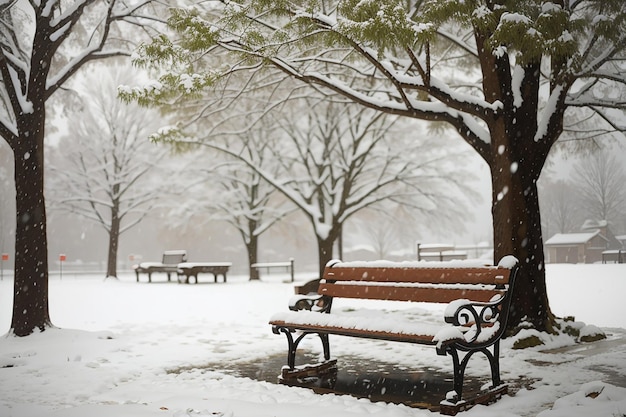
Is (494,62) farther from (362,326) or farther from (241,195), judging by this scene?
(241,195)

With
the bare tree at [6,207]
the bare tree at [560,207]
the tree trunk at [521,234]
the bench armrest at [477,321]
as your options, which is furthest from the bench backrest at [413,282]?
the bare tree at [560,207]

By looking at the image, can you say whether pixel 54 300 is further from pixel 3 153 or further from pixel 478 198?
pixel 478 198

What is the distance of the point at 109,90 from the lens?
86.2 ft

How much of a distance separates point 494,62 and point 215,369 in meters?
5.53

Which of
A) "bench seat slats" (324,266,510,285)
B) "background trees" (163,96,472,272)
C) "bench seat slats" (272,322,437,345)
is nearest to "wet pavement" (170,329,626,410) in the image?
"bench seat slats" (272,322,437,345)

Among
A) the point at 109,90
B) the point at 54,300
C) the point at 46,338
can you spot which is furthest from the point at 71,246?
the point at 46,338

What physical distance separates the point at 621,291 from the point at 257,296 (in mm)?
9013

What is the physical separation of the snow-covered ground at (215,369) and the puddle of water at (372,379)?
0.18 m

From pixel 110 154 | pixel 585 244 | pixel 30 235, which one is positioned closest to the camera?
pixel 30 235

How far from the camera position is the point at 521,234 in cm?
778

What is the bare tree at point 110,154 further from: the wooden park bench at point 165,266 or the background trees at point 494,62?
the background trees at point 494,62

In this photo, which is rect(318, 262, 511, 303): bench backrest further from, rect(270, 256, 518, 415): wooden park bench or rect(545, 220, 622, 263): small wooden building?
rect(545, 220, 622, 263): small wooden building

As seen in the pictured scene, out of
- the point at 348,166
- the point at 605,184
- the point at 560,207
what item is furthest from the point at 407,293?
the point at 560,207

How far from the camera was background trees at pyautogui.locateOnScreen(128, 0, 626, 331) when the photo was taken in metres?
6.04
